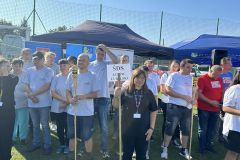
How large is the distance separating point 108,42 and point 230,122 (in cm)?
455

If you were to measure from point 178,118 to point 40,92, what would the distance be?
2.64 meters

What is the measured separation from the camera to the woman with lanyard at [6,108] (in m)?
4.91

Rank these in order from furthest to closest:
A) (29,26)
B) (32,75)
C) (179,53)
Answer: (29,26), (179,53), (32,75)

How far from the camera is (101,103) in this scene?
5.93 metres

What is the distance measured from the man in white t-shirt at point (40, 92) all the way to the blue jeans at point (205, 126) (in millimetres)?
3066

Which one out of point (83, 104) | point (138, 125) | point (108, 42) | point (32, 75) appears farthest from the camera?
point (108, 42)

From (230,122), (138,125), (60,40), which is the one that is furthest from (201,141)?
(60,40)

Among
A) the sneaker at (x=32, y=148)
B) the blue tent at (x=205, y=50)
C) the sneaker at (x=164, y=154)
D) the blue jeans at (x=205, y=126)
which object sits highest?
the blue tent at (x=205, y=50)

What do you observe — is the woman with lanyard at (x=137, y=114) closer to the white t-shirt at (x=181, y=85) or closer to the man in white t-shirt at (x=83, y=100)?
the man in white t-shirt at (x=83, y=100)

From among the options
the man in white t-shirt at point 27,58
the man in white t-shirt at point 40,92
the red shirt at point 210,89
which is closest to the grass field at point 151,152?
the man in white t-shirt at point 40,92

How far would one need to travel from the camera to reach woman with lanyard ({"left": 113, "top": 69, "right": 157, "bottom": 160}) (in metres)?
4.55

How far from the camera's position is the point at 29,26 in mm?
12430

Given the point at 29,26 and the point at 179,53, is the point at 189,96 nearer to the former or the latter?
the point at 179,53

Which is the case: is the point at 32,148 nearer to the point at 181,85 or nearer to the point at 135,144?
the point at 135,144
